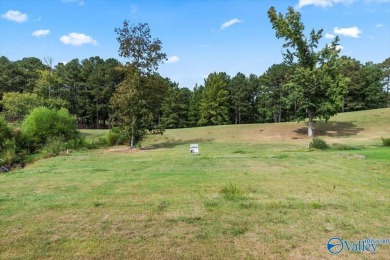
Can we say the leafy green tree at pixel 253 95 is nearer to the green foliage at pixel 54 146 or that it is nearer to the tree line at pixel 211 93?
the tree line at pixel 211 93

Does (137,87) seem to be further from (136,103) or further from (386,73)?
(386,73)

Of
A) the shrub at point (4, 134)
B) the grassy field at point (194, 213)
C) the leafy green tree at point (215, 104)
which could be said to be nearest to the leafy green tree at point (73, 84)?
the leafy green tree at point (215, 104)

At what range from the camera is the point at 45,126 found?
24031 millimetres

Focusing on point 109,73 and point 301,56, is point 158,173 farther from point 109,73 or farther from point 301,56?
point 109,73

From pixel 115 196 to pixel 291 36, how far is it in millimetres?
26037

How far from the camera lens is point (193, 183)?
27.4 ft

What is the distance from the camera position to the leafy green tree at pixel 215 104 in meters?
57.2

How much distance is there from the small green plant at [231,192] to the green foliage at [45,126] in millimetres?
19991

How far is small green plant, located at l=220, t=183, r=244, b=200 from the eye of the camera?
672cm

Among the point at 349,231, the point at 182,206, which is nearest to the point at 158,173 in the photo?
the point at 182,206

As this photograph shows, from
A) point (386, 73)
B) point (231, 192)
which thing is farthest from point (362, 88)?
point (231, 192)

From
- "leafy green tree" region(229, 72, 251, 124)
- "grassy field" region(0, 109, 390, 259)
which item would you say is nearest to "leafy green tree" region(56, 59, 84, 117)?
"leafy green tree" region(229, 72, 251, 124)

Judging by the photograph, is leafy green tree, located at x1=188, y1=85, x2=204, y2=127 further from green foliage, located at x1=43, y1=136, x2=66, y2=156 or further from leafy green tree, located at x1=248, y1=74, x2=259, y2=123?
green foliage, located at x1=43, y1=136, x2=66, y2=156

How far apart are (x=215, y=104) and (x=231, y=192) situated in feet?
165
